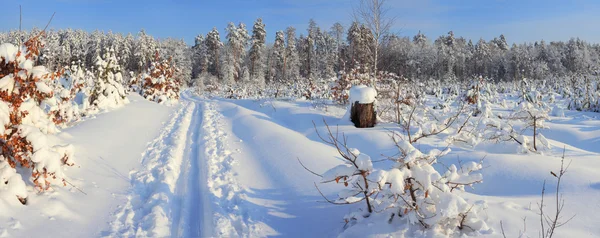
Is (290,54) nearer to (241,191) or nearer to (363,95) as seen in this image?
(363,95)

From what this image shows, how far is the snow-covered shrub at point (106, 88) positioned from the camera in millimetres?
12823

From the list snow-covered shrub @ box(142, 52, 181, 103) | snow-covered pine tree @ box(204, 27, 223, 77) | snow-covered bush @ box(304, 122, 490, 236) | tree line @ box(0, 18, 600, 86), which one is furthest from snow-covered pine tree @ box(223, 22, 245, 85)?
snow-covered bush @ box(304, 122, 490, 236)

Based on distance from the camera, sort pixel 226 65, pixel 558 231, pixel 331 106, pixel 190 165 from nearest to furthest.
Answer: pixel 558 231
pixel 190 165
pixel 331 106
pixel 226 65

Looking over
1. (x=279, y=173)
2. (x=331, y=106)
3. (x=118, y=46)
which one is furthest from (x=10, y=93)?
(x=118, y=46)

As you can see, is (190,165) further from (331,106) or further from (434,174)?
(331,106)

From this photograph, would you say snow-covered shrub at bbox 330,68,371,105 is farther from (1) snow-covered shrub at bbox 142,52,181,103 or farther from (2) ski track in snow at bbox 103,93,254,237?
(1) snow-covered shrub at bbox 142,52,181,103

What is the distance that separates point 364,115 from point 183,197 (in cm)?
600

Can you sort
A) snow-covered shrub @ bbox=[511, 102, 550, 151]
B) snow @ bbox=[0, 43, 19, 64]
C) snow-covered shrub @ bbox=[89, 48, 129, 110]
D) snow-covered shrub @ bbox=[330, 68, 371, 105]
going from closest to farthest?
1. snow @ bbox=[0, 43, 19, 64]
2. snow-covered shrub @ bbox=[511, 102, 550, 151]
3. snow-covered shrub @ bbox=[89, 48, 129, 110]
4. snow-covered shrub @ bbox=[330, 68, 371, 105]

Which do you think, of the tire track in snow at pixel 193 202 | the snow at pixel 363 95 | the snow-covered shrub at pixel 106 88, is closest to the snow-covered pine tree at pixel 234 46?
the snow-covered shrub at pixel 106 88

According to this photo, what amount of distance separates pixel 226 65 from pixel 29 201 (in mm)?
45847

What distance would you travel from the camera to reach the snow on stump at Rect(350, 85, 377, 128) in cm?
931

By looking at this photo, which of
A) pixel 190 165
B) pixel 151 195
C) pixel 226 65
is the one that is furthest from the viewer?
pixel 226 65

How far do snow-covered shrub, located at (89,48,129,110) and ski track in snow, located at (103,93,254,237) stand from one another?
6797mm

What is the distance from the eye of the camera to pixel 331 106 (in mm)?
13617
